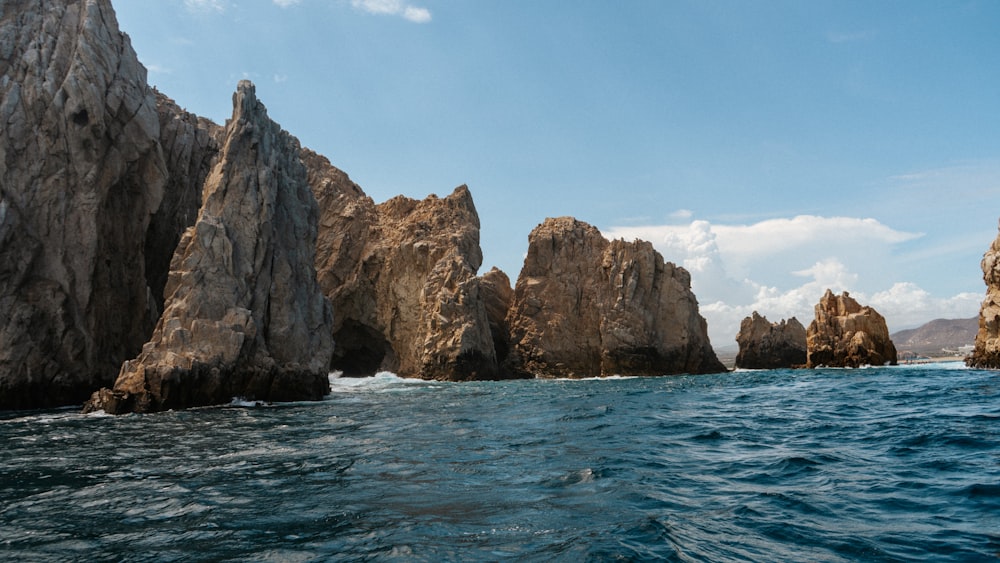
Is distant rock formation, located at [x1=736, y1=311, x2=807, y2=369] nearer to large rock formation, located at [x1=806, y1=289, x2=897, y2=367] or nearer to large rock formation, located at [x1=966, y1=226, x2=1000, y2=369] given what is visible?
large rock formation, located at [x1=806, y1=289, x2=897, y2=367]

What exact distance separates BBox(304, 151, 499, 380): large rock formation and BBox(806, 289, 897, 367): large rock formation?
37844mm

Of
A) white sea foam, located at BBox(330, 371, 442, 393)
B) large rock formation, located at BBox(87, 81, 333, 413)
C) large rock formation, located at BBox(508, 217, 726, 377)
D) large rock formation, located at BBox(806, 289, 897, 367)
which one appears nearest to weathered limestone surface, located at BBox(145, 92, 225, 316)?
large rock formation, located at BBox(87, 81, 333, 413)

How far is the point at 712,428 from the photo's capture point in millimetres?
19609

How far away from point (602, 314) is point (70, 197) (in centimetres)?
5612

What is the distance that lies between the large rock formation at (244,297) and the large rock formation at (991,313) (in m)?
49.3

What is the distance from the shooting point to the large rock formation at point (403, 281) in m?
70.1

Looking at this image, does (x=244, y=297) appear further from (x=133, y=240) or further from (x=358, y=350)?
(x=358, y=350)

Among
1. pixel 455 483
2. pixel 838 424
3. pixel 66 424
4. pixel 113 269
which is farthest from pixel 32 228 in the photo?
pixel 838 424

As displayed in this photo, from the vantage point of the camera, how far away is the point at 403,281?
77.3 m

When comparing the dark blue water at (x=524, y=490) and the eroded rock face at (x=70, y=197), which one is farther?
the eroded rock face at (x=70, y=197)

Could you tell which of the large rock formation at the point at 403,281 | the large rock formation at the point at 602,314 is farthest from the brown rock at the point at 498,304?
the large rock formation at the point at 403,281

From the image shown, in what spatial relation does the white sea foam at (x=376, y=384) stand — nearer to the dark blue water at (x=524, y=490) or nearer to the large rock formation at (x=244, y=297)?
the large rock formation at (x=244, y=297)

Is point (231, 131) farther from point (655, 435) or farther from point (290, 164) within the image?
point (655, 435)

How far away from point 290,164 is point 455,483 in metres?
40.7
